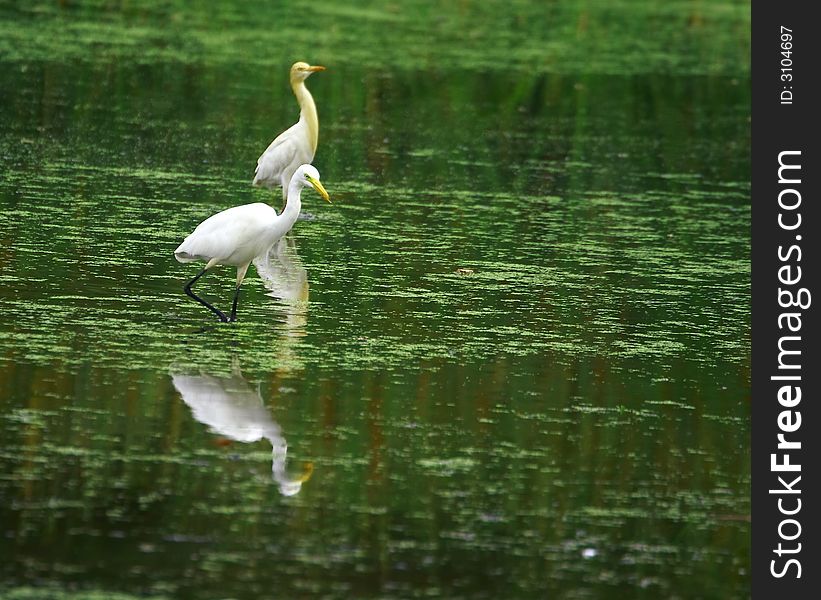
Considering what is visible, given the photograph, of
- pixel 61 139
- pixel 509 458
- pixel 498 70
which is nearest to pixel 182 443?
pixel 509 458

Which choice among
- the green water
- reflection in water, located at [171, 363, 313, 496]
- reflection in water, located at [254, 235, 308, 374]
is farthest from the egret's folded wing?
reflection in water, located at [171, 363, 313, 496]

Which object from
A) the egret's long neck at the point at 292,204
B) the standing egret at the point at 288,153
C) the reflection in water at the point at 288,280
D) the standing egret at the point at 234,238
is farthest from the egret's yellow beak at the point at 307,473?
the standing egret at the point at 288,153

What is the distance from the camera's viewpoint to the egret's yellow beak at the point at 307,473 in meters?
7.01

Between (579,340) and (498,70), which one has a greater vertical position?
(498,70)

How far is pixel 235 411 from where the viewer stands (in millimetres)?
7820

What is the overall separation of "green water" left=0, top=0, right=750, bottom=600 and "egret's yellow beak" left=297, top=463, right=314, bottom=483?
0.01 meters

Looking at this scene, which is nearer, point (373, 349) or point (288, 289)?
point (373, 349)

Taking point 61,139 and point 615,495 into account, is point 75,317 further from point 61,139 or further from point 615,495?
point 61,139

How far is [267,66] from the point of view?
68.2 feet

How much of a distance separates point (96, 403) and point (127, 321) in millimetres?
1581

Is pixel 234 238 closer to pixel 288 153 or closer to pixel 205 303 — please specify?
pixel 205 303

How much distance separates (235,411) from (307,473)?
0.87 m

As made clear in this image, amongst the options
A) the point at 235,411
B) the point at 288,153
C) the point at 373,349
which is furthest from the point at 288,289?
the point at 288,153

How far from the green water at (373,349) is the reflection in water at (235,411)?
2 centimetres
